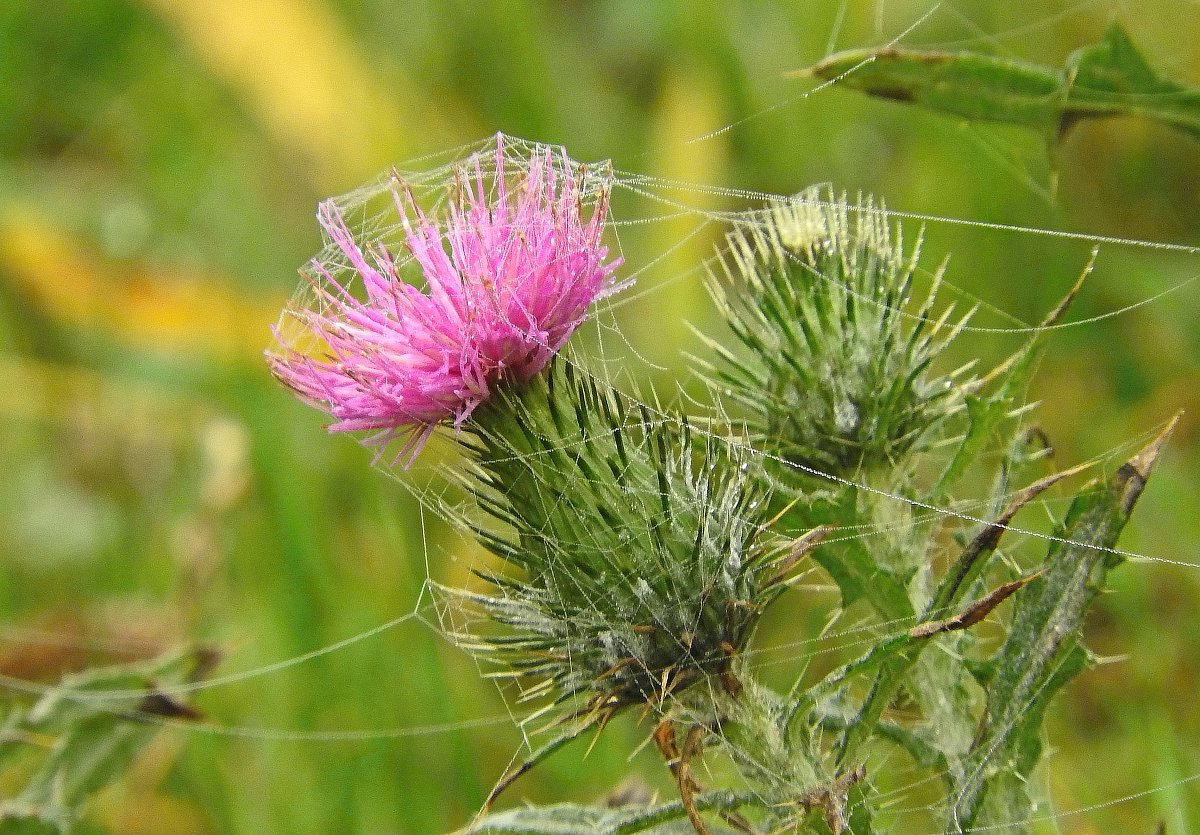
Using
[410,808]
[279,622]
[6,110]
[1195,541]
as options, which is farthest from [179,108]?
[1195,541]

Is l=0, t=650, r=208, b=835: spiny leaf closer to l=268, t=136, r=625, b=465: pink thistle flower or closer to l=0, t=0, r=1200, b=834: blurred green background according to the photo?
l=0, t=0, r=1200, b=834: blurred green background

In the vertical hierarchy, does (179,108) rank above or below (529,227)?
above

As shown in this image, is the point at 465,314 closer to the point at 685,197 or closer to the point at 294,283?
the point at 685,197

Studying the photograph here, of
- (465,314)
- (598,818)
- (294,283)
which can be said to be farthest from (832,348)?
(294,283)

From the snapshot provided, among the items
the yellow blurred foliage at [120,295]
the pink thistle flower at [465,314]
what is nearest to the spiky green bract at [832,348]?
the pink thistle flower at [465,314]

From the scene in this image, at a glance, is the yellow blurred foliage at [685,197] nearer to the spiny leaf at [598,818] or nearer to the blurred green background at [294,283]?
the blurred green background at [294,283]

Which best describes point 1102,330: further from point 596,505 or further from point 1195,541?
point 596,505

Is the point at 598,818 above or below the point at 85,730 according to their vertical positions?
below
